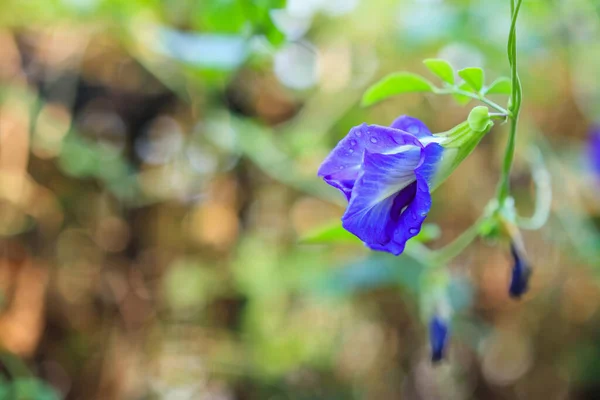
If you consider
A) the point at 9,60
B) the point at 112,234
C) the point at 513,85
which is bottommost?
the point at 112,234

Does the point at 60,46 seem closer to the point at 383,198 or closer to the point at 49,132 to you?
the point at 49,132

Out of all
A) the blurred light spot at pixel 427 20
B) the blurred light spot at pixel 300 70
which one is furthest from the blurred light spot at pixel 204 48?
the blurred light spot at pixel 427 20

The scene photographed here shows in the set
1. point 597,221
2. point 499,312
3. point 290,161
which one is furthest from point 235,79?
point 597,221

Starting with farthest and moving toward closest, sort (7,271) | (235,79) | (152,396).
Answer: (235,79)
(152,396)
(7,271)

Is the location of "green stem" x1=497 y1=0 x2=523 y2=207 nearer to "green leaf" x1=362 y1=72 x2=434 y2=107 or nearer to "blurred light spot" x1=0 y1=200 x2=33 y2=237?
"green leaf" x1=362 y1=72 x2=434 y2=107

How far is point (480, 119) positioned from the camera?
1.57 feet

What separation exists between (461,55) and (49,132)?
37.9 inches

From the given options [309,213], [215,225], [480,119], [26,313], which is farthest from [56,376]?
[480,119]

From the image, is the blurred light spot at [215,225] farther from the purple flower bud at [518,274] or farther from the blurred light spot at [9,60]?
the purple flower bud at [518,274]

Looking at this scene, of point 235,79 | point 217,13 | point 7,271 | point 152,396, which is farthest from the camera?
point 235,79

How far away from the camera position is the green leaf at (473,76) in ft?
1.70

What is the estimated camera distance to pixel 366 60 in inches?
57.7

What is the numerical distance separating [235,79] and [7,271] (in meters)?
0.70

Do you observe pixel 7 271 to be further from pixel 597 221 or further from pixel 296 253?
pixel 597 221
